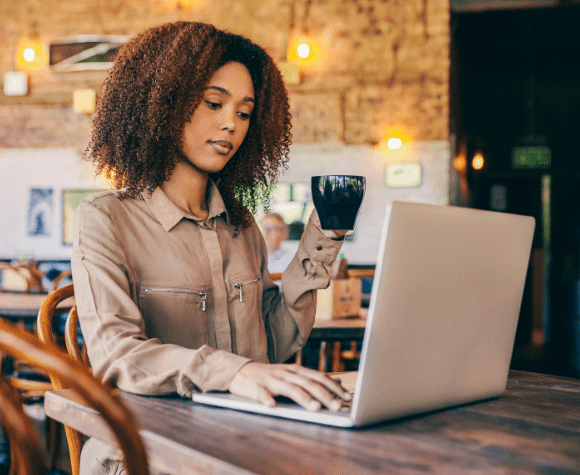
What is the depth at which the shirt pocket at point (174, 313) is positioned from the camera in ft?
3.52

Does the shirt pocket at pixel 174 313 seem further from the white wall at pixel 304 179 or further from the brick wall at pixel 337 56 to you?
the brick wall at pixel 337 56

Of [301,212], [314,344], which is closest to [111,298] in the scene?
[314,344]

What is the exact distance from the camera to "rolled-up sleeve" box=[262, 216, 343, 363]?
1.12 meters

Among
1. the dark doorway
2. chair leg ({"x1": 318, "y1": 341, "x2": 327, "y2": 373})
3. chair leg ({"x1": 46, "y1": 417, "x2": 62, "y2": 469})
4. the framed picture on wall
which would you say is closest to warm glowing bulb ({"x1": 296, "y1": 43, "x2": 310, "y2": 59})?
the dark doorway

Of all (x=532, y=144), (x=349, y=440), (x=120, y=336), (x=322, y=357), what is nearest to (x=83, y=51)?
(x=322, y=357)

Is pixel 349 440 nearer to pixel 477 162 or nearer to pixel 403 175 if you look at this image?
pixel 403 175

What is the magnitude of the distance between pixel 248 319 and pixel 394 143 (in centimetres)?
490

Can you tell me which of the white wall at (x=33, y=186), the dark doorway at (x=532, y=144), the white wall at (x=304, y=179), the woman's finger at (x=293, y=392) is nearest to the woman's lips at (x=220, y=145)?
the woman's finger at (x=293, y=392)

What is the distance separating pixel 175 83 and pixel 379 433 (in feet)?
2.64

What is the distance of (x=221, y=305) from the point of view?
3.85 feet

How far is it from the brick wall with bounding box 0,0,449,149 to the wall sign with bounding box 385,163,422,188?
305 mm

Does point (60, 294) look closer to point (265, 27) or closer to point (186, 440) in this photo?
point (186, 440)

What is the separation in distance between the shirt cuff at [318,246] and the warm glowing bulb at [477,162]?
248 inches

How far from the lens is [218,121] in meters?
1.16
